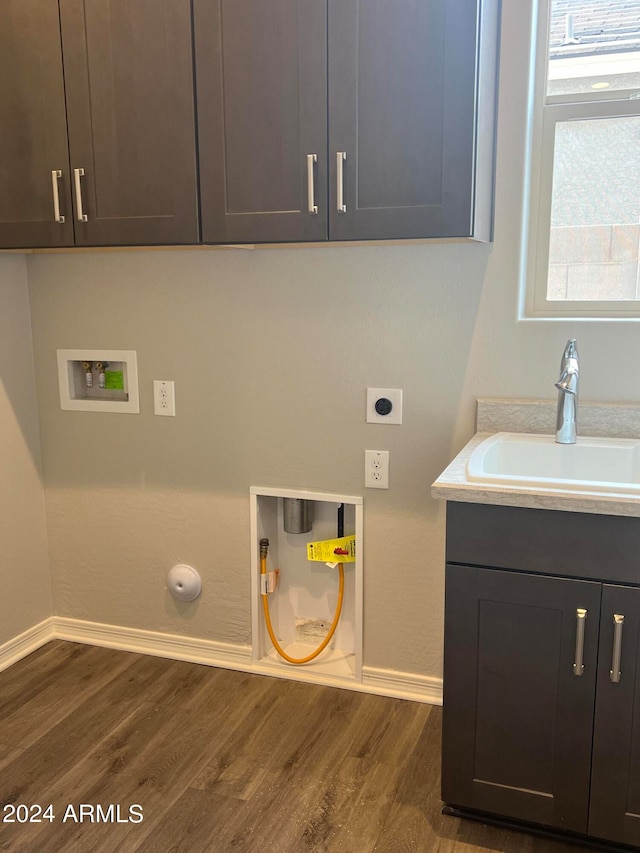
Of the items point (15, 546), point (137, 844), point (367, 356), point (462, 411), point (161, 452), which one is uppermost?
point (367, 356)

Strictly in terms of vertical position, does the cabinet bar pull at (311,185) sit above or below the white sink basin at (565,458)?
above

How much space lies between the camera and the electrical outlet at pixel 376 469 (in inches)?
96.0

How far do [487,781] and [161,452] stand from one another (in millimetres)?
1495

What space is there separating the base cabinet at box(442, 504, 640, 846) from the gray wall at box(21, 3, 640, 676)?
0.63 metres

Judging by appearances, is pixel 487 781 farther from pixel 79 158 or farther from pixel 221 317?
pixel 79 158

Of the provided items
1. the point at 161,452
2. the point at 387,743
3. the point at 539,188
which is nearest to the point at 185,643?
the point at 161,452

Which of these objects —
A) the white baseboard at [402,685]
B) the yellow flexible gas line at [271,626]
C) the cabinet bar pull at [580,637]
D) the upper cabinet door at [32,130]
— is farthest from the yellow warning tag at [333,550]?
the upper cabinet door at [32,130]

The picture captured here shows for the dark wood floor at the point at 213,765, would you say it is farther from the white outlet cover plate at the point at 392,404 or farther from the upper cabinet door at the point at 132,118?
the upper cabinet door at the point at 132,118

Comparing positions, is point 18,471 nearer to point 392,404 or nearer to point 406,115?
point 392,404

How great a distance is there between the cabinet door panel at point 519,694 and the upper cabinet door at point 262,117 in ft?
3.31

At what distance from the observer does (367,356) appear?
2.40 metres

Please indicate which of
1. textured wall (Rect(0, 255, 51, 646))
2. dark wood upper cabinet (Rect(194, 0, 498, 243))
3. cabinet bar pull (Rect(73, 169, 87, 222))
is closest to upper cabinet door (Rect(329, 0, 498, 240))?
dark wood upper cabinet (Rect(194, 0, 498, 243))

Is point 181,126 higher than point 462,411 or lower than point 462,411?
higher

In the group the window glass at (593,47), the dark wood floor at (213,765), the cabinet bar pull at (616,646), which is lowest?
the dark wood floor at (213,765)
